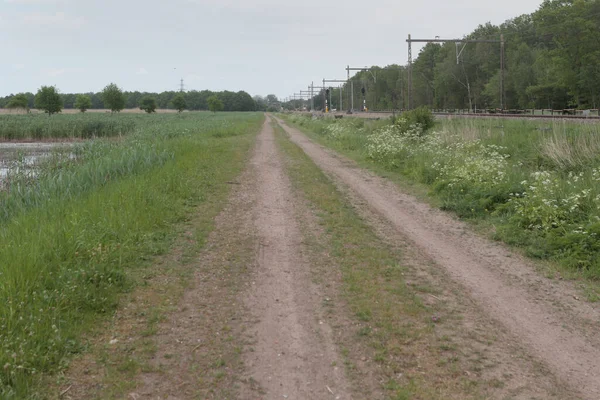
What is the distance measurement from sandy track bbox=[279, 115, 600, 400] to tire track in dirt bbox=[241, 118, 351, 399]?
1.88 m

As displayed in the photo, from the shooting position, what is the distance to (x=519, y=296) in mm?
6066

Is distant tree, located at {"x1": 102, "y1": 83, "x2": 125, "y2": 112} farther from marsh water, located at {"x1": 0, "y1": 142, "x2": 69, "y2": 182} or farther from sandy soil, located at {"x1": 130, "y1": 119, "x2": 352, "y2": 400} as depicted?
sandy soil, located at {"x1": 130, "y1": 119, "x2": 352, "y2": 400}

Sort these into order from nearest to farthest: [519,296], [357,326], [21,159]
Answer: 1. [357,326]
2. [519,296]
3. [21,159]

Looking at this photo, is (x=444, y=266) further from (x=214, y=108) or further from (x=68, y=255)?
(x=214, y=108)

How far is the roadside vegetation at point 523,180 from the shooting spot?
301 inches

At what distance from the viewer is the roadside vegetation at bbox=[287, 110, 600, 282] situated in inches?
301

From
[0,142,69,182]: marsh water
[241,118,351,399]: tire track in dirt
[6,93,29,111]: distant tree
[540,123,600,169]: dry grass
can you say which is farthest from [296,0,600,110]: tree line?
[6,93,29,111]: distant tree

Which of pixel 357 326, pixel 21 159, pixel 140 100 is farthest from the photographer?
pixel 140 100

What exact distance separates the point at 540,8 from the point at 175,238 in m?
64.8

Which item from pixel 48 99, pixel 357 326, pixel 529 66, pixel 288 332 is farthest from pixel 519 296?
pixel 48 99

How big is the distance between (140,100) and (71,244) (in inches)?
4864

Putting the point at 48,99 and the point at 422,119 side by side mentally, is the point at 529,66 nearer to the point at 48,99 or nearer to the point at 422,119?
the point at 422,119

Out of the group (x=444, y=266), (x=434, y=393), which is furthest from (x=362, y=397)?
(x=444, y=266)

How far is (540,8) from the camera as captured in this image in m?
61.0
